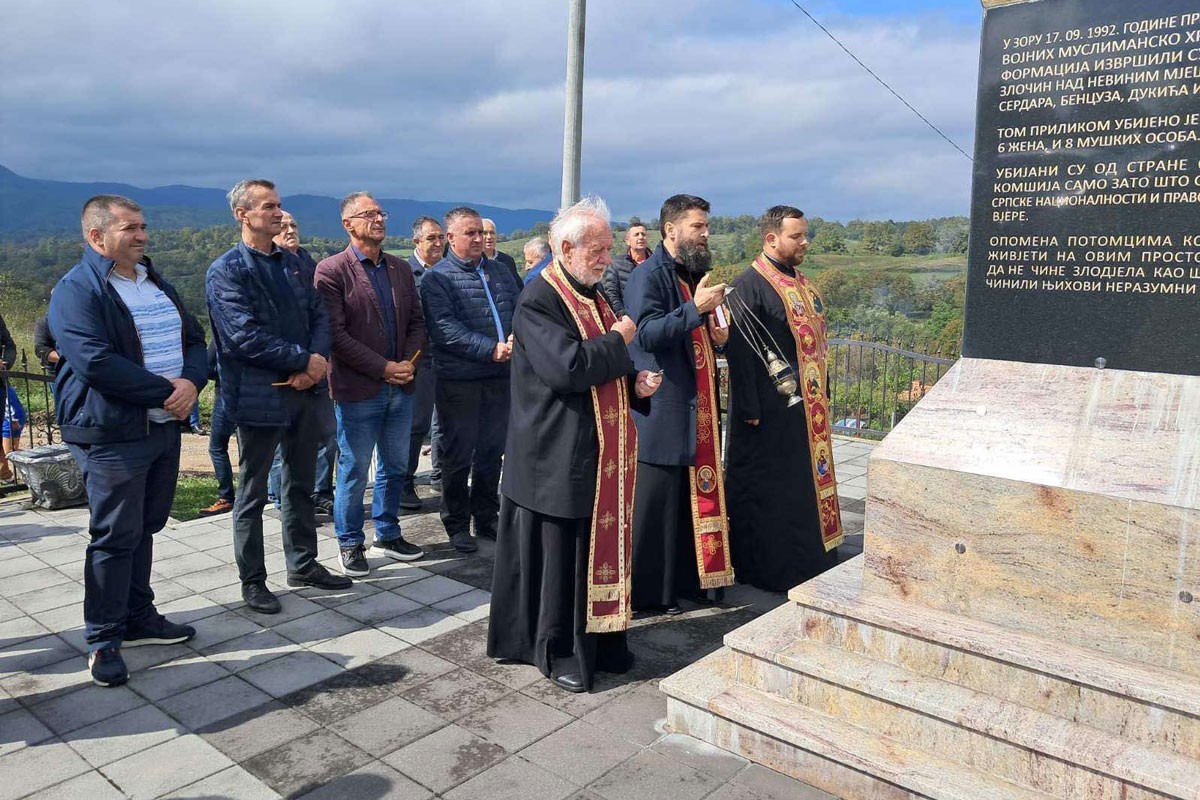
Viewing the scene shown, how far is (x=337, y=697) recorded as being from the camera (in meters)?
3.64

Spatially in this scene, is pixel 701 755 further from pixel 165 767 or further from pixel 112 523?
pixel 112 523

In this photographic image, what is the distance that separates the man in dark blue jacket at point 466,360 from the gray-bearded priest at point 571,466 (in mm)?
1687

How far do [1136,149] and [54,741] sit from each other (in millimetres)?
4397

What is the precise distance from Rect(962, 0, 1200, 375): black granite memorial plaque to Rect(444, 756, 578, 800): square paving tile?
91.0 inches

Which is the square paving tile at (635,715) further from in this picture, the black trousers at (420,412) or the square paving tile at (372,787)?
the black trousers at (420,412)

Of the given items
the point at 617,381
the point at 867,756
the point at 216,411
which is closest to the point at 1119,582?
the point at 867,756

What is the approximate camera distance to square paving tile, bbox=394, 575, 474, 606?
4.78m

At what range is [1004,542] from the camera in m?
3.12

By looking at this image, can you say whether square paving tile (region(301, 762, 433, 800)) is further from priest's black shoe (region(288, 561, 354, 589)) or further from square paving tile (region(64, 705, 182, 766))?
priest's black shoe (region(288, 561, 354, 589))

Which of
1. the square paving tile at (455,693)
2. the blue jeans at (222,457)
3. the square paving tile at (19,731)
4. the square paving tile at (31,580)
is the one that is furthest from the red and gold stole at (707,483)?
the square paving tile at (31,580)

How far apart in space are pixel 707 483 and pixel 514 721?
175 centimetres

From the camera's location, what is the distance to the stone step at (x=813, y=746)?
2797 millimetres

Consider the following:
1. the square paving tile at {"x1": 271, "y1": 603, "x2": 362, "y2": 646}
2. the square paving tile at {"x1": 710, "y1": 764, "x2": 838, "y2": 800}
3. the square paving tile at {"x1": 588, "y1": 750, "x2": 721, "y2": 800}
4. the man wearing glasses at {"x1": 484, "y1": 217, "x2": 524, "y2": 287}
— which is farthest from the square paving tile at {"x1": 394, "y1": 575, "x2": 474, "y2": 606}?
the man wearing glasses at {"x1": 484, "y1": 217, "x2": 524, "y2": 287}

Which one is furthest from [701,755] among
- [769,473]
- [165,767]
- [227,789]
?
[769,473]
